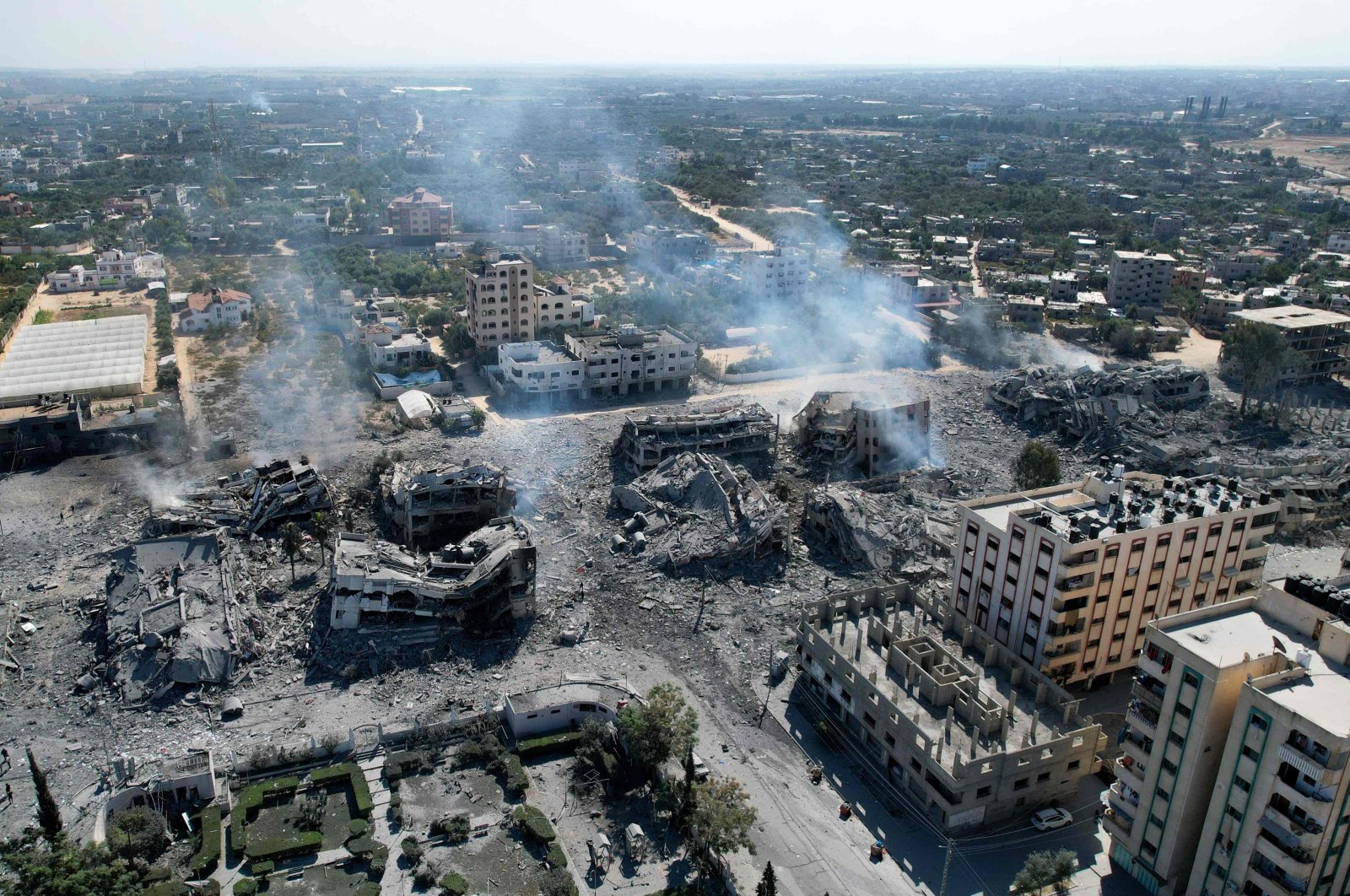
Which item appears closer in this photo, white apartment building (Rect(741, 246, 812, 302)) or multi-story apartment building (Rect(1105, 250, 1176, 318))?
white apartment building (Rect(741, 246, 812, 302))

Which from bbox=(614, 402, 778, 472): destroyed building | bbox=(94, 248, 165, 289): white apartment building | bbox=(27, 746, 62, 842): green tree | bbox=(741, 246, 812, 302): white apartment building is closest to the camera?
bbox=(27, 746, 62, 842): green tree

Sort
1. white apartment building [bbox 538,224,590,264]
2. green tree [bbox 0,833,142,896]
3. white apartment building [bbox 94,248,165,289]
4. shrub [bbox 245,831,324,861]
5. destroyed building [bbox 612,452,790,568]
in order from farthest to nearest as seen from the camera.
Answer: white apartment building [bbox 538,224,590,264]
white apartment building [bbox 94,248,165,289]
destroyed building [bbox 612,452,790,568]
shrub [bbox 245,831,324,861]
green tree [bbox 0,833,142,896]

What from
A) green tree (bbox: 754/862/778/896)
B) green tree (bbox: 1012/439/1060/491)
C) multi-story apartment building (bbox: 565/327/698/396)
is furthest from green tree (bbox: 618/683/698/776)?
multi-story apartment building (bbox: 565/327/698/396)

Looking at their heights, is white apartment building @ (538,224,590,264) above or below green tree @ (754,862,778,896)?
above

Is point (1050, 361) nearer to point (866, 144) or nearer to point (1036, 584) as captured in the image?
point (1036, 584)

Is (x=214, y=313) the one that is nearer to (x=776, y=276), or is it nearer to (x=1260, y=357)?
(x=776, y=276)

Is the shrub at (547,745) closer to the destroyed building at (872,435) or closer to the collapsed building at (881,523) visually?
the collapsed building at (881,523)

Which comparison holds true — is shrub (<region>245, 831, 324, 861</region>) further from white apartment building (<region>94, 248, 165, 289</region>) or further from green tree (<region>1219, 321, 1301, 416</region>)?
white apartment building (<region>94, 248, 165, 289</region>)

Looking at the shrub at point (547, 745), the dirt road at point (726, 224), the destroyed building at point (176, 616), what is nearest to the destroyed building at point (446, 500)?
the destroyed building at point (176, 616)
